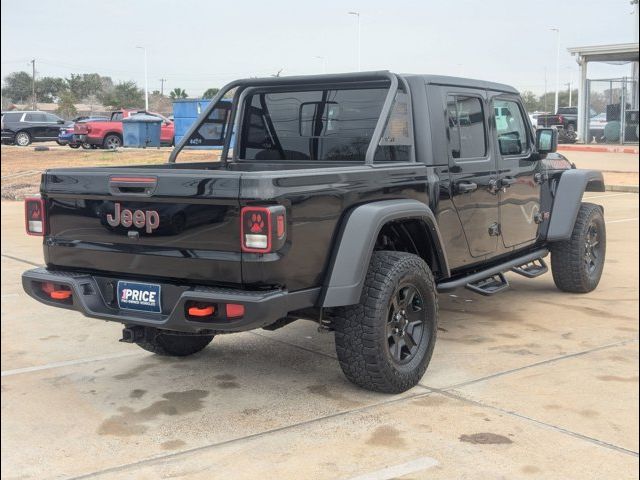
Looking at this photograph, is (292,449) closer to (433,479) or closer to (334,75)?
(433,479)

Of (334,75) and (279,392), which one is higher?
(334,75)

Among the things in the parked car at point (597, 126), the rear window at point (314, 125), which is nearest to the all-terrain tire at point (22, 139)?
the parked car at point (597, 126)

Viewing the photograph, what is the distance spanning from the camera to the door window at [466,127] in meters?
5.36

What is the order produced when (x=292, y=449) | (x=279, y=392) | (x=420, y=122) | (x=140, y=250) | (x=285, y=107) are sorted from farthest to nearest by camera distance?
(x=285, y=107), (x=420, y=122), (x=279, y=392), (x=140, y=250), (x=292, y=449)

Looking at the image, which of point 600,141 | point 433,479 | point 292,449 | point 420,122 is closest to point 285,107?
point 420,122

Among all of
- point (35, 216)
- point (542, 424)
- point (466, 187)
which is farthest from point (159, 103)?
point (542, 424)

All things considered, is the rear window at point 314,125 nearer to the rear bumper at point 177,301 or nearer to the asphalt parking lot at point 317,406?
the asphalt parking lot at point 317,406

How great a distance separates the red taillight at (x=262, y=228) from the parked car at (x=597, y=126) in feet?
97.4

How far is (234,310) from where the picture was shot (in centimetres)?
379

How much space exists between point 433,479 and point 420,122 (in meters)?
2.44

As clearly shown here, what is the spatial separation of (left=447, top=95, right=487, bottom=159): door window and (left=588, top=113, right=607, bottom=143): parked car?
27.3 metres

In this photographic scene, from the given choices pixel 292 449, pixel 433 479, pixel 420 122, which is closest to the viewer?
pixel 433 479

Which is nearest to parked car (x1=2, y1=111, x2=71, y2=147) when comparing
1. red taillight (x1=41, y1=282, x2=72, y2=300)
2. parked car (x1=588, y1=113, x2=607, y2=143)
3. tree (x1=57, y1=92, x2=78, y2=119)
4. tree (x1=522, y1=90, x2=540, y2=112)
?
tree (x1=522, y1=90, x2=540, y2=112)

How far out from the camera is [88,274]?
439cm
